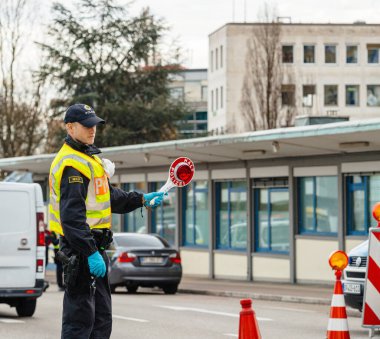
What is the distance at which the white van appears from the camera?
60.2ft

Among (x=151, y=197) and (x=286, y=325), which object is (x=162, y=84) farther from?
(x=151, y=197)

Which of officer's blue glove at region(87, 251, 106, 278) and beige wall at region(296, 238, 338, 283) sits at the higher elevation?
officer's blue glove at region(87, 251, 106, 278)

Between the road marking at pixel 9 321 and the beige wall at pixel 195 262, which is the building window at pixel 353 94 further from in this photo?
the road marking at pixel 9 321

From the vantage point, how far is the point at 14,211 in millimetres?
18484

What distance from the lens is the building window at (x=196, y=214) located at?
35312 mm

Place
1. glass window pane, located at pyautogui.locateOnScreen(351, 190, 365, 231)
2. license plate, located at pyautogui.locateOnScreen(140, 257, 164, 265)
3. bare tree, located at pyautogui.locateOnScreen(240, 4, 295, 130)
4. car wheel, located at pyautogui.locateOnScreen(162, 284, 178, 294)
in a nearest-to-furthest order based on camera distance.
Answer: license plate, located at pyautogui.locateOnScreen(140, 257, 164, 265) < car wheel, located at pyautogui.locateOnScreen(162, 284, 178, 294) < glass window pane, located at pyautogui.locateOnScreen(351, 190, 365, 231) < bare tree, located at pyautogui.locateOnScreen(240, 4, 295, 130)

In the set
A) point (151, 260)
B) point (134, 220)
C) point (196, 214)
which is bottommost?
point (151, 260)

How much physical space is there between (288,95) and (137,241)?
2006 inches

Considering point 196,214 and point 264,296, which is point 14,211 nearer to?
point 264,296

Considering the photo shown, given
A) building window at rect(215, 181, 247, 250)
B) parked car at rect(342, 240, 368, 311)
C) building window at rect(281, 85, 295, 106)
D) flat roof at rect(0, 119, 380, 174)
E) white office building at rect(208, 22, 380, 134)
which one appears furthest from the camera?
white office building at rect(208, 22, 380, 134)

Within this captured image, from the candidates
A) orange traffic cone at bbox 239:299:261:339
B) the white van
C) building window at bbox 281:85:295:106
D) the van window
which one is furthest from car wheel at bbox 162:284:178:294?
building window at bbox 281:85:295:106

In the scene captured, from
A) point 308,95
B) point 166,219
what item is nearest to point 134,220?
point 166,219

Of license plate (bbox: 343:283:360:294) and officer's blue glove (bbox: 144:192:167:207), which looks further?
license plate (bbox: 343:283:360:294)

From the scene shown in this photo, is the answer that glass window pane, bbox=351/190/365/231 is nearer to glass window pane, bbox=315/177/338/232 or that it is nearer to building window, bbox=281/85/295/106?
glass window pane, bbox=315/177/338/232
